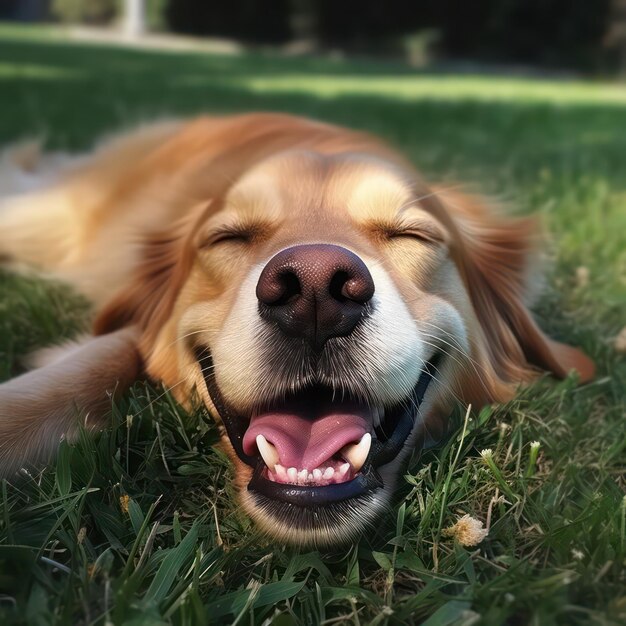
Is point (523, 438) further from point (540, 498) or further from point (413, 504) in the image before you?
point (413, 504)

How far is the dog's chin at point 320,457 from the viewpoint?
5.46 feet

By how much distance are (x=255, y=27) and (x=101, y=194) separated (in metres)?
29.9

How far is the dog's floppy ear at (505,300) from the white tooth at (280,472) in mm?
798

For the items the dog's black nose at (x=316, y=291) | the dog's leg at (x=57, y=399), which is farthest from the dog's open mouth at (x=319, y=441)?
the dog's leg at (x=57, y=399)

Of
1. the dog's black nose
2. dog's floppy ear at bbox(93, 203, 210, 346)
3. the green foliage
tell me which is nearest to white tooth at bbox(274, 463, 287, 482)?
the dog's black nose

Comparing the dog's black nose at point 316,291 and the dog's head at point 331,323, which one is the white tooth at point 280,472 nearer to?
the dog's head at point 331,323

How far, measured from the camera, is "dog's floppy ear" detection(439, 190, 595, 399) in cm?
245

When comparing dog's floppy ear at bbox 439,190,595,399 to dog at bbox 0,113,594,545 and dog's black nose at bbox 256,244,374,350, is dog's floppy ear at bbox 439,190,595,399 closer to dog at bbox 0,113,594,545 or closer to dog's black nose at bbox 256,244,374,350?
dog at bbox 0,113,594,545

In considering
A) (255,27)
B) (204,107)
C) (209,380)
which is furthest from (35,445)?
(255,27)

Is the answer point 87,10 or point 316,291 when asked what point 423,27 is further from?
point 316,291

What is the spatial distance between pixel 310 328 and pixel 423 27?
103 ft

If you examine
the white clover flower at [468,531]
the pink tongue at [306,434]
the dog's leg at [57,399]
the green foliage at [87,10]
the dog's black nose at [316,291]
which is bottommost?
the dog's leg at [57,399]

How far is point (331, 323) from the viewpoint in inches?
70.7

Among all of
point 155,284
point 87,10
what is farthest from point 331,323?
point 87,10
